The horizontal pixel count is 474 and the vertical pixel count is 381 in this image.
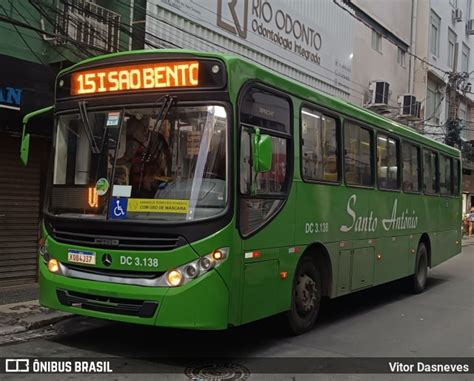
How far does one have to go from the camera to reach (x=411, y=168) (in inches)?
410

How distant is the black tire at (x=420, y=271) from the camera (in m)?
10.9

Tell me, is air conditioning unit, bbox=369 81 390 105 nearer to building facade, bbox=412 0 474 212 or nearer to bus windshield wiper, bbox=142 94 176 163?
building facade, bbox=412 0 474 212

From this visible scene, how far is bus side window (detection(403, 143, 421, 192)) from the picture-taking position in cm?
1009

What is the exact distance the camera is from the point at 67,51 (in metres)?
9.27

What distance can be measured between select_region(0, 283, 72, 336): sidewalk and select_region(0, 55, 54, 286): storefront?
2.83 ft

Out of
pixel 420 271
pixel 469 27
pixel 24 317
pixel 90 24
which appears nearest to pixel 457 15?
pixel 469 27

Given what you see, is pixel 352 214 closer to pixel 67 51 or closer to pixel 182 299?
pixel 182 299

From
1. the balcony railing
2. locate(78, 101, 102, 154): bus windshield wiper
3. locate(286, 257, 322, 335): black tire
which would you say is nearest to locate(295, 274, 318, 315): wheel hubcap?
locate(286, 257, 322, 335): black tire

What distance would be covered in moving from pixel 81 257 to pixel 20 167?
4.56 metres

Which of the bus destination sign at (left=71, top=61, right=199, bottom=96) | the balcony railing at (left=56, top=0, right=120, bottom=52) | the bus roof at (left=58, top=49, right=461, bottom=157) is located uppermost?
the balcony railing at (left=56, top=0, right=120, bottom=52)

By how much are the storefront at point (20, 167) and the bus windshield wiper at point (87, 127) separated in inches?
118

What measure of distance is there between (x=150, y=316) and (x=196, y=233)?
891 mm

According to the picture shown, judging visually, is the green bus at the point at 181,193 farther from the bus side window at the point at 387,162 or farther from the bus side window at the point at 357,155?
the bus side window at the point at 387,162

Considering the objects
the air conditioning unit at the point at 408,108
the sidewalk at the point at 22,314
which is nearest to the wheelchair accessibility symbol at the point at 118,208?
the sidewalk at the point at 22,314
